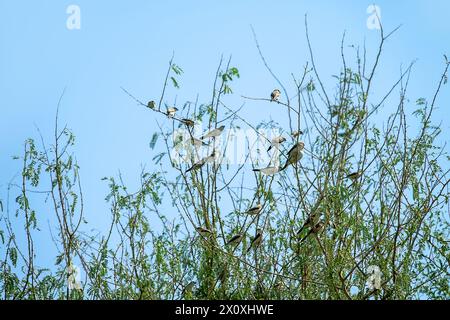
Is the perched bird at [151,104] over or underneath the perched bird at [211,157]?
over

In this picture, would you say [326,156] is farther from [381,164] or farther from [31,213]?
[31,213]

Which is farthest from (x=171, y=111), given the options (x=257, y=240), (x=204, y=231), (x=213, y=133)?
(x=257, y=240)

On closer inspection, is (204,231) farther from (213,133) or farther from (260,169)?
(213,133)

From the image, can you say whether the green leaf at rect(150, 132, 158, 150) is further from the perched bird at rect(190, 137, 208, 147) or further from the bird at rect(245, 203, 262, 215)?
the bird at rect(245, 203, 262, 215)

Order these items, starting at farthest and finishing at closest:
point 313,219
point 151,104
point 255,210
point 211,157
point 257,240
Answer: point 211,157 < point 151,104 < point 255,210 < point 257,240 < point 313,219

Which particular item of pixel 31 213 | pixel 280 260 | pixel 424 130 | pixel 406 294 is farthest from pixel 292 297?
pixel 31 213

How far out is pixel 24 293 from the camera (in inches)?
180

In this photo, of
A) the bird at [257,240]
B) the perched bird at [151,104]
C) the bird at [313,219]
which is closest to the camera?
the bird at [313,219]

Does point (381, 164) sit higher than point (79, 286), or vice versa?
point (381, 164)

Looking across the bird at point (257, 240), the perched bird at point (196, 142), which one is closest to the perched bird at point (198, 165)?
the perched bird at point (196, 142)

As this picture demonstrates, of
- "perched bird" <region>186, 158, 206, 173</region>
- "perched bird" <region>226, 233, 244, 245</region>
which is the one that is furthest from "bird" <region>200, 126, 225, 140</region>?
"perched bird" <region>226, 233, 244, 245</region>

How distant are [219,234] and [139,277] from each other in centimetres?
46

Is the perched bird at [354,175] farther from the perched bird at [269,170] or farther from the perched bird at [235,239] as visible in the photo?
the perched bird at [235,239]
